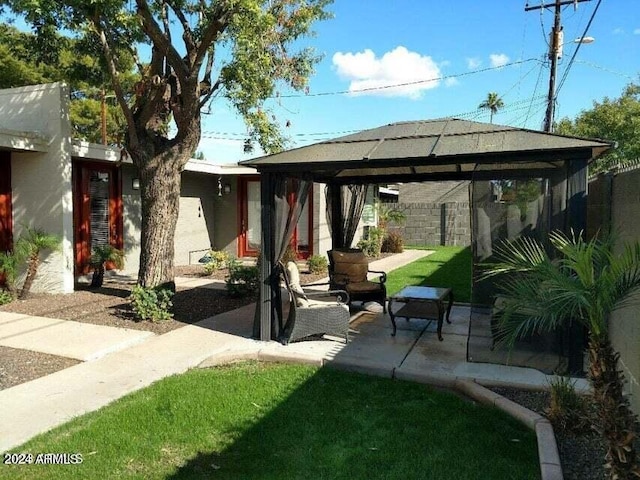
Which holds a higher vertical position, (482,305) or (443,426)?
(482,305)

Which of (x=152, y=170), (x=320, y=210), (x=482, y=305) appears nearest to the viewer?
(x=482, y=305)

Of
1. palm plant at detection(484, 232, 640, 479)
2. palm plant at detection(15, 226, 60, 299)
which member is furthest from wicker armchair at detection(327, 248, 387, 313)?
palm plant at detection(15, 226, 60, 299)

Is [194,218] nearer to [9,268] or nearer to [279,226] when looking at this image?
[9,268]

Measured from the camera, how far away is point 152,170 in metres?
7.87

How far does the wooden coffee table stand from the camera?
6059 mm

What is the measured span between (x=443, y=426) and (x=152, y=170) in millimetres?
6231

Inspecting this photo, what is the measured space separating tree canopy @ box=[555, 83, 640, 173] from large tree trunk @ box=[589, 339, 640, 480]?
67.0ft

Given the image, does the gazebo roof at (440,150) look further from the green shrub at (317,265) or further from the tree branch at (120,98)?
the green shrub at (317,265)

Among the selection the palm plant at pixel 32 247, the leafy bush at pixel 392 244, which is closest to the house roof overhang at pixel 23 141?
the palm plant at pixel 32 247

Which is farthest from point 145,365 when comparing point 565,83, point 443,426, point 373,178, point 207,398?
point 565,83

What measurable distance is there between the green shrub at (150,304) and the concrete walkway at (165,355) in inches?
17.9

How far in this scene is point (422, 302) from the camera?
646cm

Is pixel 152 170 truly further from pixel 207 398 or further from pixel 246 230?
pixel 246 230

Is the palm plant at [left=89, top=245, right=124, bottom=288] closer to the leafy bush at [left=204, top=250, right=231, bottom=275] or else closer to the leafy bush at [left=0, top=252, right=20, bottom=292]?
the leafy bush at [left=0, top=252, right=20, bottom=292]
